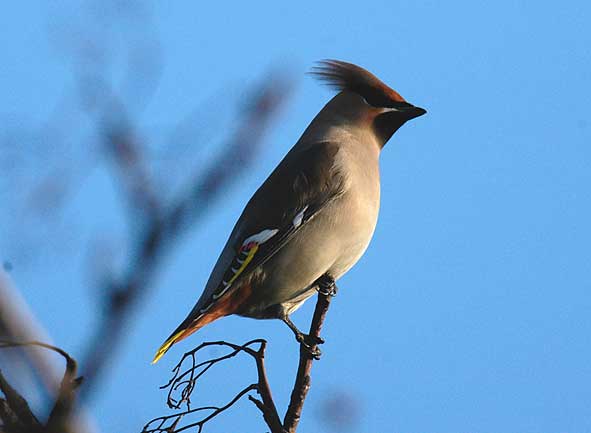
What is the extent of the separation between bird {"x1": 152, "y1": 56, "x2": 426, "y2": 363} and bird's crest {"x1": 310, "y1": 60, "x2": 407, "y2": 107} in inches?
13.9

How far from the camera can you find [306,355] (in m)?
2.81

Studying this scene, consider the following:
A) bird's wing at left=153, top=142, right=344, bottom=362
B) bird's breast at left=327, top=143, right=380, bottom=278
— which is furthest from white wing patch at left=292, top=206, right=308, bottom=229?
bird's breast at left=327, top=143, right=380, bottom=278

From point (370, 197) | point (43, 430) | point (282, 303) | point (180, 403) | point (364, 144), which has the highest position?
point (364, 144)

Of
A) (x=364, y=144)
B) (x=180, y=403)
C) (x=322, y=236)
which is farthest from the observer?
(x=364, y=144)

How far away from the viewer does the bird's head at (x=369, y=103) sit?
465cm

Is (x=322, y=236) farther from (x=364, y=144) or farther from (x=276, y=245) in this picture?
(x=364, y=144)

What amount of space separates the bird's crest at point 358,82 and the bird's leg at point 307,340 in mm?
1339

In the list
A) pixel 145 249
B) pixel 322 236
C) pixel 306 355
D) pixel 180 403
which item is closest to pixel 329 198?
pixel 322 236

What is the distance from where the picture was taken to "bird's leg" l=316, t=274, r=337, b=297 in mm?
3629

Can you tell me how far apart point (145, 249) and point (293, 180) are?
3.37 m

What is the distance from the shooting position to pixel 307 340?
3.15 metres

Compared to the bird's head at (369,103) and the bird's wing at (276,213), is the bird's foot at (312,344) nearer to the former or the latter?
the bird's wing at (276,213)

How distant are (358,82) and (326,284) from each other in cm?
137

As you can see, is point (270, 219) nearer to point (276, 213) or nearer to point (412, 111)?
point (276, 213)
